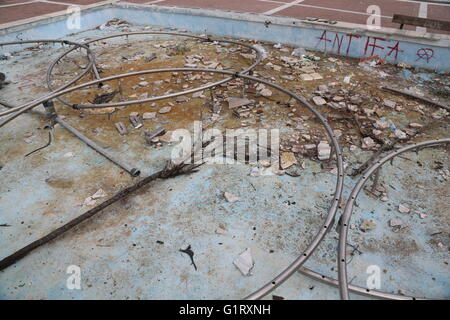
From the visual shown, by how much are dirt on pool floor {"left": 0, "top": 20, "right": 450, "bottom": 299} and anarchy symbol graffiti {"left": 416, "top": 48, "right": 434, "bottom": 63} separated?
81 cm

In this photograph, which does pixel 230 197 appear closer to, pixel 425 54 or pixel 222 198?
pixel 222 198

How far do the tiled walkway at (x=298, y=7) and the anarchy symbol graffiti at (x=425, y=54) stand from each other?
1683mm

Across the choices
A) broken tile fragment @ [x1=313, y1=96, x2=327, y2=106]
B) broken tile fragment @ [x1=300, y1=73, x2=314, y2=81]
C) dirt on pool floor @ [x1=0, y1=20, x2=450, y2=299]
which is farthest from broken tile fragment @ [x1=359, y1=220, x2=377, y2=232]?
broken tile fragment @ [x1=300, y1=73, x2=314, y2=81]

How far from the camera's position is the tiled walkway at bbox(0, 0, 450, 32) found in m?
9.09

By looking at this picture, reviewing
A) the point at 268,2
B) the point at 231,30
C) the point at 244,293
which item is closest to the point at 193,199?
the point at 244,293

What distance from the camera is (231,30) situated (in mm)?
9016

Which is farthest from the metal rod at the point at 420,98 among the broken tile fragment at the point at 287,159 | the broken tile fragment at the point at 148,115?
the broken tile fragment at the point at 148,115

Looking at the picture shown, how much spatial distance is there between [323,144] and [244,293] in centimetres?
262

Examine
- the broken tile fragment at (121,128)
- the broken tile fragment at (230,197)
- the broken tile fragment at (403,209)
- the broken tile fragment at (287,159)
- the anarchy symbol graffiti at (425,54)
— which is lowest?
the broken tile fragment at (403,209)

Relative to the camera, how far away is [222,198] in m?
3.78

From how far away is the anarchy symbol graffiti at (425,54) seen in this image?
680 cm

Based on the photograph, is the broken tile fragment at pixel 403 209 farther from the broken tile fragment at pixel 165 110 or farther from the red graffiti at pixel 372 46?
the red graffiti at pixel 372 46

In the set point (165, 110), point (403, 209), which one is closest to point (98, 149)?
point (165, 110)
